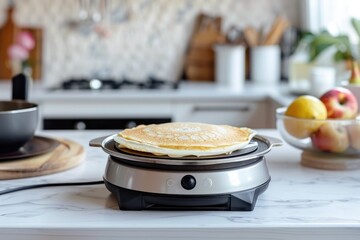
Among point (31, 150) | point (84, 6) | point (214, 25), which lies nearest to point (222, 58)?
point (214, 25)

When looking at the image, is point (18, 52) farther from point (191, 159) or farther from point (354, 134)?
point (191, 159)

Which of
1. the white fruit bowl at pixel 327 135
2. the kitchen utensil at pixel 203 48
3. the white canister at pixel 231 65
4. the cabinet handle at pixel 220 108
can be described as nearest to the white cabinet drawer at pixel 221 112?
the cabinet handle at pixel 220 108

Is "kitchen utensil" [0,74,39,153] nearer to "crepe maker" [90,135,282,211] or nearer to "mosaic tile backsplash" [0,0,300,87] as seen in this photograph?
"crepe maker" [90,135,282,211]

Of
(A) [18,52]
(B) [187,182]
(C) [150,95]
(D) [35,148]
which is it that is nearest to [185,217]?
(B) [187,182]

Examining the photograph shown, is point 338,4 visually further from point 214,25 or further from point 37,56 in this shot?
point 37,56

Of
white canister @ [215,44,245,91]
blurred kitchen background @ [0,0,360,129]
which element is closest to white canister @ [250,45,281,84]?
blurred kitchen background @ [0,0,360,129]

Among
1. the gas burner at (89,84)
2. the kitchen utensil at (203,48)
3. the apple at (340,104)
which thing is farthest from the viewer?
the kitchen utensil at (203,48)

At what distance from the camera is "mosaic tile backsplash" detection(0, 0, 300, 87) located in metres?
3.73

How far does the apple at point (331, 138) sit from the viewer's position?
1.31 m

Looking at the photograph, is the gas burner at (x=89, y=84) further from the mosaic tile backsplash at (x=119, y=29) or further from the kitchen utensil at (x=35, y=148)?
the kitchen utensil at (x=35, y=148)

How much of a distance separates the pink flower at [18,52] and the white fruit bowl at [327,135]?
250 cm

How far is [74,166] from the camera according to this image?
1.34 meters

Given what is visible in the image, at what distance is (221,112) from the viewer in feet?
10.5

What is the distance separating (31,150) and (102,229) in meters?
0.54
